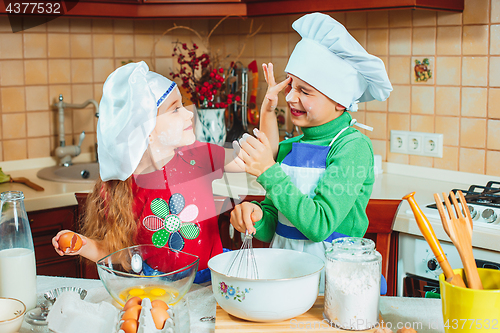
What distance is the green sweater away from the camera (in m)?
0.88

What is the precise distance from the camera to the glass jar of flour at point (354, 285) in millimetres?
739

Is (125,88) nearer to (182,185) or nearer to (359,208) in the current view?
(182,185)

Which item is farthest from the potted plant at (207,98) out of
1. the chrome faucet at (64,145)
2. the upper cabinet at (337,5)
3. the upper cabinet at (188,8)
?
the chrome faucet at (64,145)

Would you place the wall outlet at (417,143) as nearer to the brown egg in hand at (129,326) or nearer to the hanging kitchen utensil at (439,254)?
the hanging kitchen utensil at (439,254)

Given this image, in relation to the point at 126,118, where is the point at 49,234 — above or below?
below

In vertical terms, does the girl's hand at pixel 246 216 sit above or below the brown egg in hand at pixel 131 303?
above

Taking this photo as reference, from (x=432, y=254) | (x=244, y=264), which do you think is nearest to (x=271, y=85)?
(x=244, y=264)

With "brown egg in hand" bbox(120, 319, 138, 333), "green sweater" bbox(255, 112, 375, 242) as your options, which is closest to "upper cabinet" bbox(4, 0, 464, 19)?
"green sweater" bbox(255, 112, 375, 242)

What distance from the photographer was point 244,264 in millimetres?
895

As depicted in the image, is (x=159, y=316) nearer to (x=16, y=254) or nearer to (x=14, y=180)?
(x=16, y=254)

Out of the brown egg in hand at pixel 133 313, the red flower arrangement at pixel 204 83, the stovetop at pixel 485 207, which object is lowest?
the brown egg in hand at pixel 133 313

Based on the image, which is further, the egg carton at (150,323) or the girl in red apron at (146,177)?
the girl in red apron at (146,177)

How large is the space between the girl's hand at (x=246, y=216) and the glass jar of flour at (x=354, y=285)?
18 cm

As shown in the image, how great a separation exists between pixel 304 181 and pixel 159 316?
0.42m
